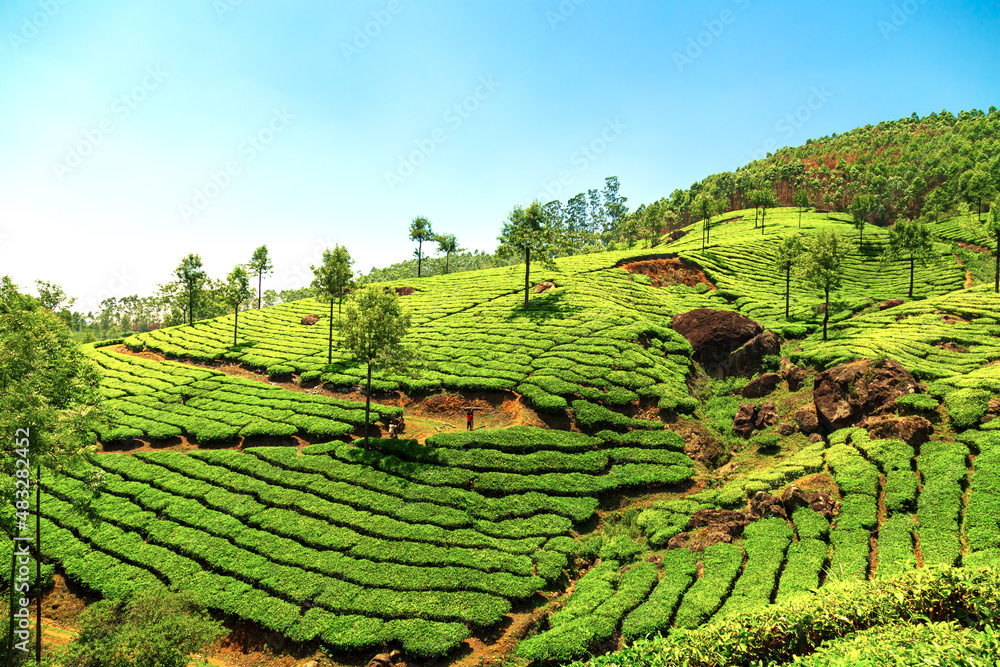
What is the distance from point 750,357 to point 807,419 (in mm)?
9293

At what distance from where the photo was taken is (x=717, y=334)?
39000 millimetres

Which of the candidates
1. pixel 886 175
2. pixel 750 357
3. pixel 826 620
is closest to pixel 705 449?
pixel 750 357

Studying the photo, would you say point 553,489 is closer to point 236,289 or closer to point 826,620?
point 826,620

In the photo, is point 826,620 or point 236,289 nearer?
point 826,620

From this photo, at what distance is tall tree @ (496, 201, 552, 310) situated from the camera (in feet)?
156

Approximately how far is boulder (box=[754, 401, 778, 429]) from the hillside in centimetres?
17

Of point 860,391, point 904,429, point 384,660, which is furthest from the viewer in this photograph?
point 860,391

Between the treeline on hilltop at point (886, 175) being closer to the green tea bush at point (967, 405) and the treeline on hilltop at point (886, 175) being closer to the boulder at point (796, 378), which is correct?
the boulder at point (796, 378)

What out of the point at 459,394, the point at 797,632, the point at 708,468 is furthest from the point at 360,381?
the point at 797,632

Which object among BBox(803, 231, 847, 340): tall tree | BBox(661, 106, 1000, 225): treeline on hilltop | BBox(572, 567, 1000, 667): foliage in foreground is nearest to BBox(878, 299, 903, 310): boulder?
BBox(803, 231, 847, 340): tall tree

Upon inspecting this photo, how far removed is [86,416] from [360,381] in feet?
70.9

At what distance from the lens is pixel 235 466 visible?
25.9 meters

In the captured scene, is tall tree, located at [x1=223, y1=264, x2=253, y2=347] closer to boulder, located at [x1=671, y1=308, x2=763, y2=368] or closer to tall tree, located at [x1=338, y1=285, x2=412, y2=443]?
tall tree, located at [x1=338, y1=285, x2=412, y2=443]

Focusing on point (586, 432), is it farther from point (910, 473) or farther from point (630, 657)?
point (630, 657)
